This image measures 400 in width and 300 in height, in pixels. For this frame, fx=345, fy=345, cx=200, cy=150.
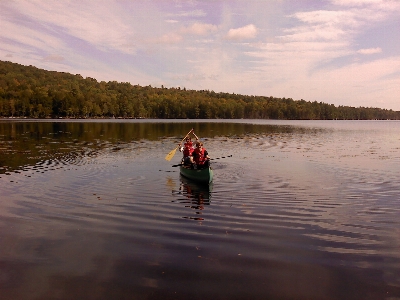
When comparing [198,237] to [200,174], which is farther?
[200,174]

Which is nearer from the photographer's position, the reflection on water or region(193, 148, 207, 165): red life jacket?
the reflection on water

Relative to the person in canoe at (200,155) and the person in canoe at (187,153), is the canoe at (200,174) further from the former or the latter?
the person in canoe at (187,153)

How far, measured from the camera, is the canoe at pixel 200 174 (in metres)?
22.0

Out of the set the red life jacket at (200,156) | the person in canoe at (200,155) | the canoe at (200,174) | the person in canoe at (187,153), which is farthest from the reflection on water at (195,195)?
the person in canoe at (187,153)

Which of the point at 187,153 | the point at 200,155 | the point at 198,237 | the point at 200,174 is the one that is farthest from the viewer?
the point at 187,153

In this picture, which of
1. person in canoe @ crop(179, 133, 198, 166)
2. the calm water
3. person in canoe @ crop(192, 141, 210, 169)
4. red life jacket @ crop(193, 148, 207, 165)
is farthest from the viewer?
person in canoe @ crop(179, 133, 198, 166)

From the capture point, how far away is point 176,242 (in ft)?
39.0

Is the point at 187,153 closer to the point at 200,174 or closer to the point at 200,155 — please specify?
the point at 200,155

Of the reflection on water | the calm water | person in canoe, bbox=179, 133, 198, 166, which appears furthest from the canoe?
person in canoe, bbox=179, 133, 198, 166

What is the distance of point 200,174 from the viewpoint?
74.1 ft

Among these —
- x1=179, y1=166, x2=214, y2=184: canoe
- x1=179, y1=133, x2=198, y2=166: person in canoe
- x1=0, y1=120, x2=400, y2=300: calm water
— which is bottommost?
x1=0, y1=120, x2=400, y2=300: calm water

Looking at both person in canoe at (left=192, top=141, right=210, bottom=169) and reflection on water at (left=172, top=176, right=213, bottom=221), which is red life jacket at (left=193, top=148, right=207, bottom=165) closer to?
person in canoe at (left=192, top=141, right=210, bottom=169)

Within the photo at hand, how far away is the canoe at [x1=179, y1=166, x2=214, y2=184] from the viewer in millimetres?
22016

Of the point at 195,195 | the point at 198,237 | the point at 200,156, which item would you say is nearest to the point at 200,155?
the point at 200,156
